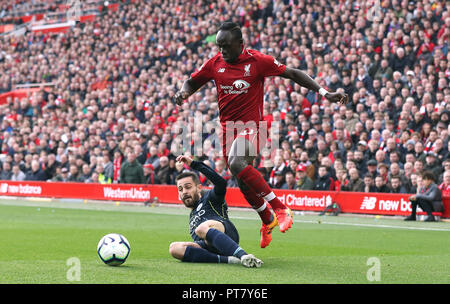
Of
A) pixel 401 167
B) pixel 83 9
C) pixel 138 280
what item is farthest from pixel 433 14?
pixel 83 9

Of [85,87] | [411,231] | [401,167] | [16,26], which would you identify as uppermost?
[16,26]

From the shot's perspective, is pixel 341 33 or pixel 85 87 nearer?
pixel 341 33

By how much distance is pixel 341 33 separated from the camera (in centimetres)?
2286

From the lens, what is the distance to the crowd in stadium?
18938 millimetres

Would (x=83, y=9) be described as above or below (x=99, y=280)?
above

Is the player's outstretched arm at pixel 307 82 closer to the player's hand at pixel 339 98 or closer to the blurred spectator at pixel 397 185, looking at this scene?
the player's hand at pixel 339 98

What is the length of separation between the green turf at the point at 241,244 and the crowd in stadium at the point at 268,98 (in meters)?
2.03

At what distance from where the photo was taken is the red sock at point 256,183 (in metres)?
9.02

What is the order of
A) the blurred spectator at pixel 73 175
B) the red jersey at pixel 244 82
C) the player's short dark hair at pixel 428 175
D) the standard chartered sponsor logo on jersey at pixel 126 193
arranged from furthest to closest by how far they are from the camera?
the blurred spectator at pixel 73 175 < the standard chartered sponsor logo on jersey at pixel 126 193 < the player's short dark hair at pixel 428 175 < the red jersey at pixel 244 82

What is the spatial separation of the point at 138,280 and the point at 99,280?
363 millimetres

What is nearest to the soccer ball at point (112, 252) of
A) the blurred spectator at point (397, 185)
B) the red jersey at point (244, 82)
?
the red jersey at point (244, 82)

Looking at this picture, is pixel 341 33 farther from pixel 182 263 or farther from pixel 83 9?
pixel 83 9
